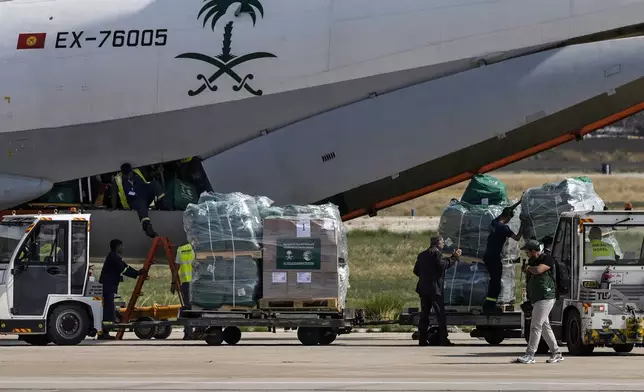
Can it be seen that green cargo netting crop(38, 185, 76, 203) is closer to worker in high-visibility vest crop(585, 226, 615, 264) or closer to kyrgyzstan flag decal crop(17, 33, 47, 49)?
kyrgyzstan flag decal crop(17, 33, 47, 49)

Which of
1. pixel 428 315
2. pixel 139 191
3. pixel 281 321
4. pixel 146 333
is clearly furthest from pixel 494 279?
pixel 146 333

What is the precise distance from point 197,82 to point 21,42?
3.64 metres

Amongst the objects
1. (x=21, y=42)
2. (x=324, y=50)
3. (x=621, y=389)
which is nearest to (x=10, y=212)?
(x=21, y=42)

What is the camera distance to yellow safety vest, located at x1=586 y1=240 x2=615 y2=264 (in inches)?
838

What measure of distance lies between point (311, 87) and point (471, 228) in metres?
4.00

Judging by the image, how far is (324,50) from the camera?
81.3 feet

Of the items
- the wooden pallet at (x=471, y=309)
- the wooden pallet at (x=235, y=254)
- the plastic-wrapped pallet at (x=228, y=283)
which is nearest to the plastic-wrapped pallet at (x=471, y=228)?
the wooden pallet at (x=471, y=309)

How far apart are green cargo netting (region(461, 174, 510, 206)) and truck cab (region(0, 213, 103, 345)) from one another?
720 centimetres

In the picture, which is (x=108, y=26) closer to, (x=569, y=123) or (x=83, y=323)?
(x=83, y=323)

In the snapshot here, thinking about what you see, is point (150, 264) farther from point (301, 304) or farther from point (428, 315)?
point (428, 315)

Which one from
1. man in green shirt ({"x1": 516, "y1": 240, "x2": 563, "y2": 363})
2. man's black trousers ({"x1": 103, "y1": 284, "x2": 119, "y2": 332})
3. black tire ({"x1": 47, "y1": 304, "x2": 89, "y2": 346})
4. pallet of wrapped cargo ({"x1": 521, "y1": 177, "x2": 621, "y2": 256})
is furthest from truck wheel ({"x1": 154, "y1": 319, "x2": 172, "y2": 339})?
man in green shirt ({"x1": 516, "y1": 240, "x2": 563, "y2": 363})

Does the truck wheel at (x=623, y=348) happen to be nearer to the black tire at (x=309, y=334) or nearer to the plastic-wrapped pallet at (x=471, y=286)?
the plastic-wrapped pallet at (x=471, y=286)

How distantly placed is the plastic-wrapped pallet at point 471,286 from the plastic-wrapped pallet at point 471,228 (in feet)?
0.74

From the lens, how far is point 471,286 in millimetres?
24266
